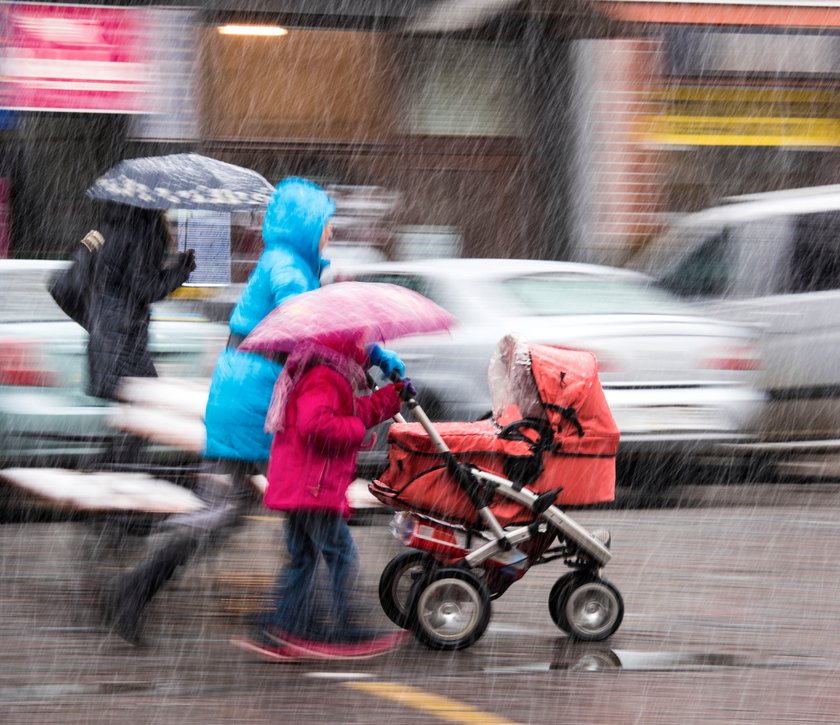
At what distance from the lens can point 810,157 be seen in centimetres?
1714

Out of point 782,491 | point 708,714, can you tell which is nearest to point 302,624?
point 708,714

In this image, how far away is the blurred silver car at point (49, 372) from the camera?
8.61m

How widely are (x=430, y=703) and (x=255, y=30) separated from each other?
12.2 m

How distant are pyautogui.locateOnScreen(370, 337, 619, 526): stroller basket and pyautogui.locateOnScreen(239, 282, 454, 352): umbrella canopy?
0.46 metres

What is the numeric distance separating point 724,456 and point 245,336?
4.72 metres

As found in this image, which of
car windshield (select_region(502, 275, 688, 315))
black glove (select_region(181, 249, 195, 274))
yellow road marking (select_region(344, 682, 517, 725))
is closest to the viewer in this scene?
yellow road marking (select_region(344, 682, 517, 725))

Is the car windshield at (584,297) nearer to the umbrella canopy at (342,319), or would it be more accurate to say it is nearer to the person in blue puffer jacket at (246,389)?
the person in blue puffer jacket at (246,389)

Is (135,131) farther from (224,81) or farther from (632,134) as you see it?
(632,134)

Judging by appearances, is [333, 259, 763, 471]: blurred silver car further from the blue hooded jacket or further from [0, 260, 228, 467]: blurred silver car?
the blue hooded jacket

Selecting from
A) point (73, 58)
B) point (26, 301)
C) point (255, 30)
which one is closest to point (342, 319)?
point (26, 301)

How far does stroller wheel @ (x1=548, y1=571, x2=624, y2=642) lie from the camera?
612 centimetres

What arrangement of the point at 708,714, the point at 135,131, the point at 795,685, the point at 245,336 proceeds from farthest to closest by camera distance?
the point at 135,131 → the point at 245,336 → the point at 795,685 → the point at 708,714

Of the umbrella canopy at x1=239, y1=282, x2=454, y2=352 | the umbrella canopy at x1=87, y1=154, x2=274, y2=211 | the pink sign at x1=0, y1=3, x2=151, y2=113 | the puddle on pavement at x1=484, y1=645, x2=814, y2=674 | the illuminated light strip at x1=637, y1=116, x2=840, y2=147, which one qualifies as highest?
the illuminated light strip at x1=637, y1=116, x2=840, y2=147

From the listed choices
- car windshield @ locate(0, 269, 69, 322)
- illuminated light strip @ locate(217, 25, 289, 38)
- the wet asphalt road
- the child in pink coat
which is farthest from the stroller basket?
illuminated light strip @ locate(217, 25, 289, 38)
